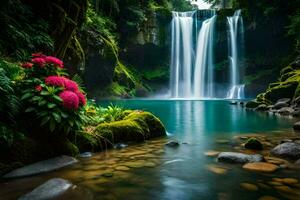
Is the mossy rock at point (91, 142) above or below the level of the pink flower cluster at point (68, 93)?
below

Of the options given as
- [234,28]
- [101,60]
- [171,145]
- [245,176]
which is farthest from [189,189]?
[234,28]

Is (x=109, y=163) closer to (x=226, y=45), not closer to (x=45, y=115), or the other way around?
(x=45, y=115)

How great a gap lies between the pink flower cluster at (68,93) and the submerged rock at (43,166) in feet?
2.90

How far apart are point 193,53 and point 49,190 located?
3441 centimetres

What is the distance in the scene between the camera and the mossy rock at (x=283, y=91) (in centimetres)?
1833

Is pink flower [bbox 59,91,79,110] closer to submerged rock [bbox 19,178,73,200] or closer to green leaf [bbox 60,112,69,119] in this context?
green leaf [bbox 60,112,69,119]

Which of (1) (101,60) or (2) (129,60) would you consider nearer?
(1) (101,60)

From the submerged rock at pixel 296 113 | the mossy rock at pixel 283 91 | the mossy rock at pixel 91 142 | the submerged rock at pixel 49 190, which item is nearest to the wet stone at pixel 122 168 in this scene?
the submerged rock at pixel 49 190

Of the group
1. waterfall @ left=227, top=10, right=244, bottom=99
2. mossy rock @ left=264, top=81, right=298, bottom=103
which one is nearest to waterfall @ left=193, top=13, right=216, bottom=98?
waterfall @ left=227, top=10, right=244, bottom=99

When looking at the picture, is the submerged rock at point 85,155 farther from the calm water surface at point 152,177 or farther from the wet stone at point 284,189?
the wet stone at point 284,189

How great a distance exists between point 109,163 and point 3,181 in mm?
1707

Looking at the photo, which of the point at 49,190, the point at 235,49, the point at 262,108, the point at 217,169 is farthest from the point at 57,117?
the point at 235,49

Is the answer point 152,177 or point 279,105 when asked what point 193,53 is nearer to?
point 279,105

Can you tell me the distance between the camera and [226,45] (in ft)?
122
